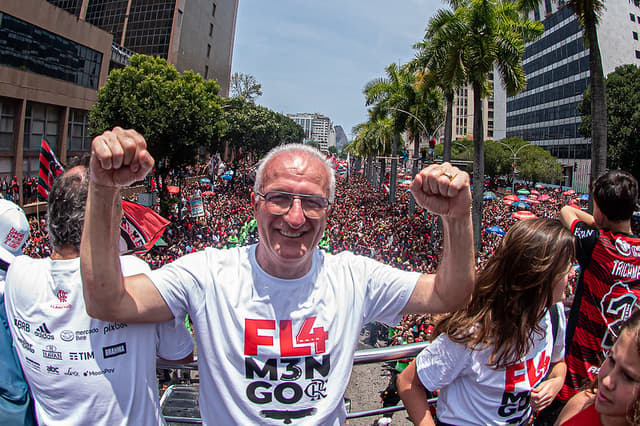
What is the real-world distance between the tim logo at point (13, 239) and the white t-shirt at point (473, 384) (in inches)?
72.8

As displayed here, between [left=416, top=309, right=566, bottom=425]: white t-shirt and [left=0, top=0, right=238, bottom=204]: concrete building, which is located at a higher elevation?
[left=0, top=0, right=238, bottom=204]: concrete building

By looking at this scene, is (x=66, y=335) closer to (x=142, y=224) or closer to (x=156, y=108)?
(x=142, y=224)

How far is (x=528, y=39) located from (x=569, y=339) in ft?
56.6

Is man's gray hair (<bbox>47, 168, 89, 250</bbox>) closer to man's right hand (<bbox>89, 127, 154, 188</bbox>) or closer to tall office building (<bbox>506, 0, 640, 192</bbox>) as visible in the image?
man's right hand (<bbox>89, 127, 154, 188</bbox>)

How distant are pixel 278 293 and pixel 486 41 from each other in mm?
17050

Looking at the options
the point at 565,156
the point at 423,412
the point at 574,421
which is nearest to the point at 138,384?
the point at 423,412

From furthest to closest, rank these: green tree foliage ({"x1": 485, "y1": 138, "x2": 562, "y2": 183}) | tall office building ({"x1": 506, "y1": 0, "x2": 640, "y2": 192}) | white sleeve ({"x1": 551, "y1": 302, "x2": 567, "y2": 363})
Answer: tall office building ({"x1": 506, "y1": 0, "x2": 640, "y2": 192}), green tree foliage ({"x1": 485, "y1": 138, "x2": 562, "y2": 183}), white sleeve ({"x1": 551, "y1": 302, "x2": 567, "y2": 363})

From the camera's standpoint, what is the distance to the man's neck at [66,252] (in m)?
1.50

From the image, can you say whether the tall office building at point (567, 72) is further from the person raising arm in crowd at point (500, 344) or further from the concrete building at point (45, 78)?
the person raising arm in crowd at point (500, 344)

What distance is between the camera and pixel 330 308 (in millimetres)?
1512

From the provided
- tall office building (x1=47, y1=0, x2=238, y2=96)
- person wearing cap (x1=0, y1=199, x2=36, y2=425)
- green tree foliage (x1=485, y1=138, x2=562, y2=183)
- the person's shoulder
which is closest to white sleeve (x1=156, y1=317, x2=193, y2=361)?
person wearing cap (x1=0, y1=199, x2=36, y2=425)

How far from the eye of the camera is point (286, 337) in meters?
1.43

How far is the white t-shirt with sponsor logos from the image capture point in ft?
4.66

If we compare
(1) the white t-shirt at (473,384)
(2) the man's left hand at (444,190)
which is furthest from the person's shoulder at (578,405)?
(2) the man's left hand at (444,190)
